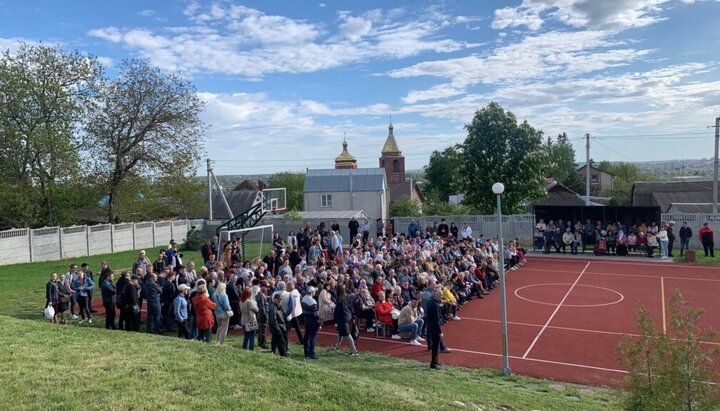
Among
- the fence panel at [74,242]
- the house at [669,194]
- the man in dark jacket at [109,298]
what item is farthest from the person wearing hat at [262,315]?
the house at [669,194]

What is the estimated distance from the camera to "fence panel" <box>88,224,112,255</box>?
34.6 meters

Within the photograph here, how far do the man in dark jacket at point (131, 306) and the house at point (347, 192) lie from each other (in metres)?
49.0

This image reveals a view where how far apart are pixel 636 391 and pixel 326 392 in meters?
3.99

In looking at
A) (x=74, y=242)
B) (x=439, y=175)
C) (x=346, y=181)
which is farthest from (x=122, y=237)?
(x=439, y=175)

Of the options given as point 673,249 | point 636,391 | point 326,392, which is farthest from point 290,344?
point 673,249

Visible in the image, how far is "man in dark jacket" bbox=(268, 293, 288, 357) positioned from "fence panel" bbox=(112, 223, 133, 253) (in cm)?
2786

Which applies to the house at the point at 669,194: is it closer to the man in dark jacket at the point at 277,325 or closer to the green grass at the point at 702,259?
the green grass at the point at 702,259

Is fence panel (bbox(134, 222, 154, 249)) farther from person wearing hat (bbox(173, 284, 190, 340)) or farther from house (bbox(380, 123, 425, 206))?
house (bbox(380, 123, 425, 206))

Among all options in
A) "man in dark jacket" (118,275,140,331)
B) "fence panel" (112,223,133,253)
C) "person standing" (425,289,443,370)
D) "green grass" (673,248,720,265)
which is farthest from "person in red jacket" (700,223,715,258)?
"fence panel" (112,223,133,253)

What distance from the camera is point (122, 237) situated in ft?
122

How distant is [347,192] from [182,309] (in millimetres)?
50991

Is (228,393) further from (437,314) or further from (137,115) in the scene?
(137,115)

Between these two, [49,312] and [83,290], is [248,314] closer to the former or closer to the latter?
[49,312]

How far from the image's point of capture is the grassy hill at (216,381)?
24.7 feet
